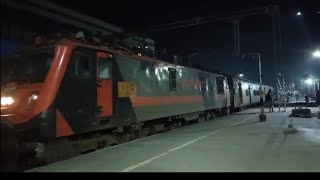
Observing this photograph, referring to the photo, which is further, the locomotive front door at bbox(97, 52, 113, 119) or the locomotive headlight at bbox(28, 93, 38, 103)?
the locomotive front door at bbox(97, 52, 113, 119)

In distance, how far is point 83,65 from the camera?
11.8 meters

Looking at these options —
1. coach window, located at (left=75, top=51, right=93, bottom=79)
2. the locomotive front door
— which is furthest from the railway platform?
coach window, located at (left=75, top=51, right=93, bottom=79)

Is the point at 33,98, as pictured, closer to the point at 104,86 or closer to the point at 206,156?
the point at 104,86

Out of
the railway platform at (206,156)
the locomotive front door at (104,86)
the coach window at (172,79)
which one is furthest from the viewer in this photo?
the coach window at (172,79)

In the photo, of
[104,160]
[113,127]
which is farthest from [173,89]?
[104,160]

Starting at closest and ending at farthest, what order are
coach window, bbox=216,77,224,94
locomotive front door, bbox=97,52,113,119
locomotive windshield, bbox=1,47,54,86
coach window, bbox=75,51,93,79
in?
locomotive windshield, bbox=1,47,54,86
coach window, bbox=75,51,93,79
locomotive front door, bbox=97,52,113,119
coach window, bbox=216,77,224,94

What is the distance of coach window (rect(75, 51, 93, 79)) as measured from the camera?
11.4m

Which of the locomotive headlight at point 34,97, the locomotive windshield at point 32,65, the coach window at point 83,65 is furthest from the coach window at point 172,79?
the locomotive headlight at point 34,97

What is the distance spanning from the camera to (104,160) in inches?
422

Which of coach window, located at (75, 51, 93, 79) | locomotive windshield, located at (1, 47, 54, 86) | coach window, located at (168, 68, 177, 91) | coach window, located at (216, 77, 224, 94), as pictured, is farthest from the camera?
coach window, located at (216, 77, 224, 94)

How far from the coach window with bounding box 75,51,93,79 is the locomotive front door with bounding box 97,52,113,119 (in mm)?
503

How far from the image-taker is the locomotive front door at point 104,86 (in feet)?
41.0

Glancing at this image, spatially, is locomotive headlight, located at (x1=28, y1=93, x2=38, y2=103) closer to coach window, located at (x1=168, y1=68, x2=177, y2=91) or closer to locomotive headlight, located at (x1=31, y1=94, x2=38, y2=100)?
locomotive headlight, located at (x1=31, y1=94, x2=38, y2=100)

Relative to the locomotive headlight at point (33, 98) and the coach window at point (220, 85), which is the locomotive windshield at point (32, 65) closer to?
the locomotive headlight at point (33, 98)
